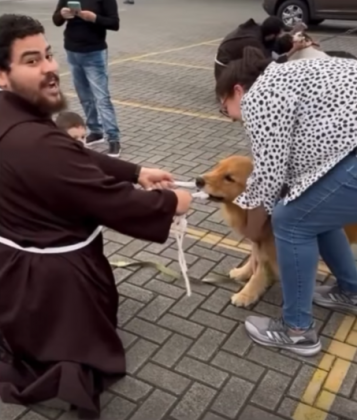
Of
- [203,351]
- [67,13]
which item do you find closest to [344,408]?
[203,351]

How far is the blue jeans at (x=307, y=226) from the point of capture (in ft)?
8.06

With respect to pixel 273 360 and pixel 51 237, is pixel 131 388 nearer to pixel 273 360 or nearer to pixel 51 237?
pixel 273 360

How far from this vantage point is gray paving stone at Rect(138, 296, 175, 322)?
10.5ft

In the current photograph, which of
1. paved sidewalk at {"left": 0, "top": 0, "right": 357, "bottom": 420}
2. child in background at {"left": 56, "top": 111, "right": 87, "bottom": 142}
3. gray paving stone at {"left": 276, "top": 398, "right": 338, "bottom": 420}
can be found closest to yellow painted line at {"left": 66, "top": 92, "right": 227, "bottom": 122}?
paved sidewalk at {"left": 0, "top": 0, "right": 357, "bottom": 420}

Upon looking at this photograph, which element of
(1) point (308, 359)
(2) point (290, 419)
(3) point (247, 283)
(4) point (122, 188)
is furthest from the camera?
(3) point (247, 283)

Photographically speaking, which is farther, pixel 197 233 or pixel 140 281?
pixel 197 233

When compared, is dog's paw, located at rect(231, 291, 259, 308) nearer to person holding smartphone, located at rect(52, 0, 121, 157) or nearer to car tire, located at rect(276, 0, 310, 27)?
person holding smartphone, located at rect(52, 0, 121, 157)

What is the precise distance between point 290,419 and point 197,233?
192 centimetres

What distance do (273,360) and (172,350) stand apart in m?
0.54

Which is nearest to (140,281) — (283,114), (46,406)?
(46,406)

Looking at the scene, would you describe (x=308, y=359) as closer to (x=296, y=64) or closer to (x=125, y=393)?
(x=125, y=393)

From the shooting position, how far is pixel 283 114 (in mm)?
2375

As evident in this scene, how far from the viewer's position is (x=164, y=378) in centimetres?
273

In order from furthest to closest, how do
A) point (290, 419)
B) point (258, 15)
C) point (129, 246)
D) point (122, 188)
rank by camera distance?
point (258, 15) < point (129, 246) < point (290, 419) < point (122, 188)
